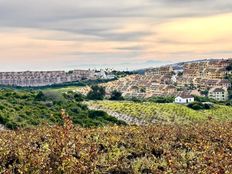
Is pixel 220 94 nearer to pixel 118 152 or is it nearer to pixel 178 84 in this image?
pixel 178 84

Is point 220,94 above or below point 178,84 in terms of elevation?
below

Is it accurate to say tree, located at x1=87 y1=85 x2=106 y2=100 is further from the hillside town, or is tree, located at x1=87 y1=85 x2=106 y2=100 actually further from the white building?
the white building

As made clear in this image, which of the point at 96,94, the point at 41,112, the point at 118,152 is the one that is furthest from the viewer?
the point at 96,94

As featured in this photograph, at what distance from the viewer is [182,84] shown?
16438cm

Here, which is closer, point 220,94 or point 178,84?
point 220,94

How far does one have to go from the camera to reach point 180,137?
67.5 feet

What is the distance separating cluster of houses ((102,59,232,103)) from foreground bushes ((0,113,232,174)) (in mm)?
77891

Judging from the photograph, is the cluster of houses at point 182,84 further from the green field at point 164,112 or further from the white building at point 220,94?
the green field at point 164,112

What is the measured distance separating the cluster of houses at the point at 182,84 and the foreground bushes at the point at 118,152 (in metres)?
77.9

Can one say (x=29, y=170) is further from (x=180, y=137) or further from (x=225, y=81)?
(x=225, y=81)

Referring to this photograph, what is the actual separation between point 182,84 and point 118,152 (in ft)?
490

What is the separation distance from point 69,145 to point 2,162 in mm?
3768

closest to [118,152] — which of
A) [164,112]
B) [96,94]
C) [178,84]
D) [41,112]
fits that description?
[41,112]

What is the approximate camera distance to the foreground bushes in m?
8.75
